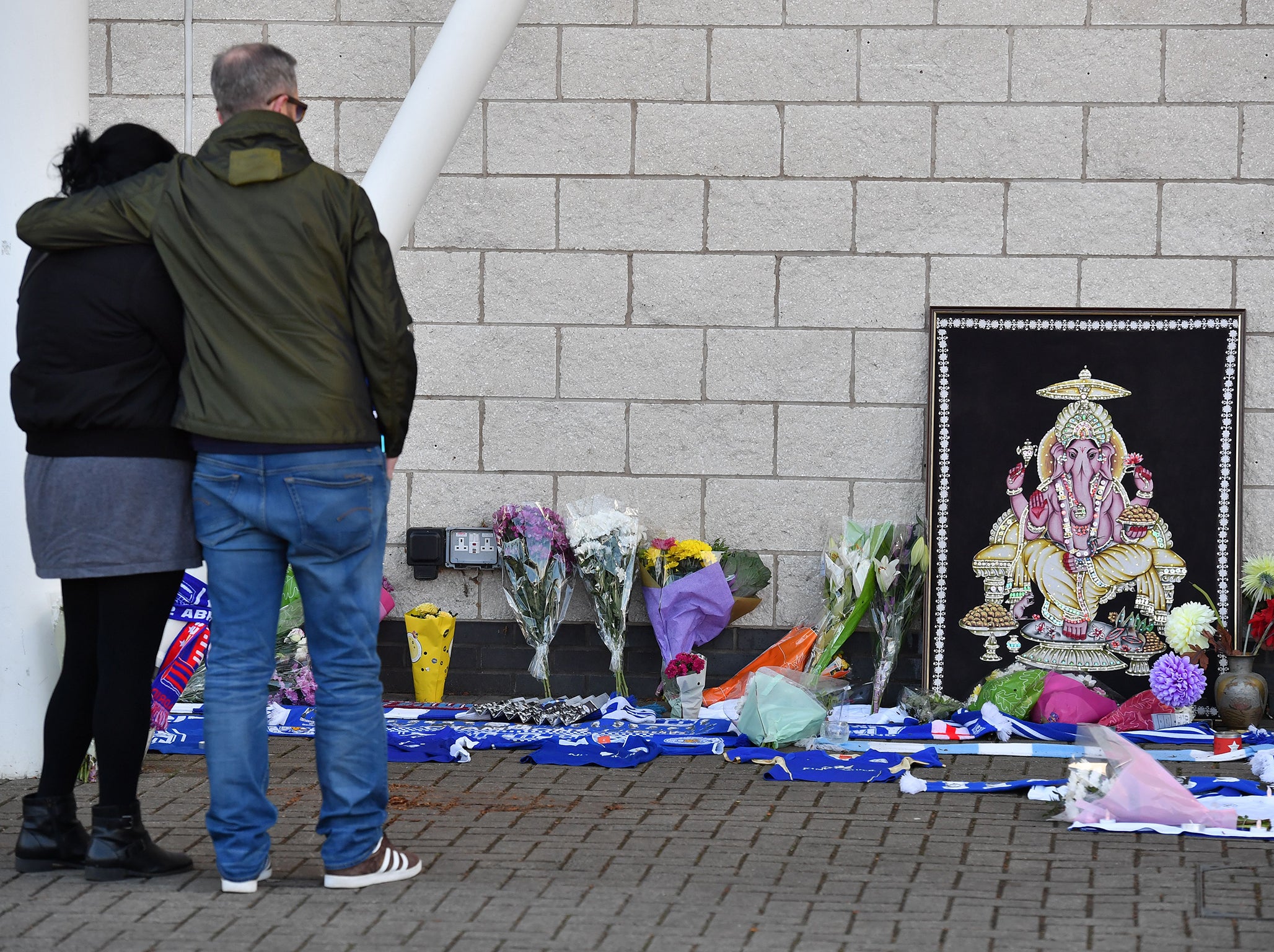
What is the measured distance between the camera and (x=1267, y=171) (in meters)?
6.06

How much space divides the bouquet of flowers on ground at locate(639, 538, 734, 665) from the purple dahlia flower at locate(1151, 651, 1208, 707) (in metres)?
1.59

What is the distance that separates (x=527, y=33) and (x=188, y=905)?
3883mm

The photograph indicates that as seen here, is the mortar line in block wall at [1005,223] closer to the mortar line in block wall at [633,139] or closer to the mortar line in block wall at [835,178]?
the mortar line in block wall at [835,178]

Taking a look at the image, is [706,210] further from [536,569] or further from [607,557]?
[536,569]

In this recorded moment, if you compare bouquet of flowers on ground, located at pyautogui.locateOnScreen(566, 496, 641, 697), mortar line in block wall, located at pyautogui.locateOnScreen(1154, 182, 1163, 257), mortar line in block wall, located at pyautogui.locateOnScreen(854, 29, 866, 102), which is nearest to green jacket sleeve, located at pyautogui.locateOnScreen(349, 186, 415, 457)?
bouquet of flowers on ground, located at pyautogui.locateOnScreen(566, 496, 641, 697)

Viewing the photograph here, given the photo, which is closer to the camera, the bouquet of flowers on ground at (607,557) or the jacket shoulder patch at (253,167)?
the jacket shoulder patch at (253,167)

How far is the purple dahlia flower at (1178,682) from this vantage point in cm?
567

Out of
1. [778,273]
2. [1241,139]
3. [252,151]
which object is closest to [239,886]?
[252,151]

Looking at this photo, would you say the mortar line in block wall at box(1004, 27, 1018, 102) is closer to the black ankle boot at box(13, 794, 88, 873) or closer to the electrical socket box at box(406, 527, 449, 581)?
the electrical socket box at box(406, 527, 449, 581)

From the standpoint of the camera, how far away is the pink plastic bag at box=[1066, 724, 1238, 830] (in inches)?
165

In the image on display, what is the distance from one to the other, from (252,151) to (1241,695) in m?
4.09

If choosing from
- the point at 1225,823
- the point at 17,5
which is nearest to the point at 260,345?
the point at 17,5

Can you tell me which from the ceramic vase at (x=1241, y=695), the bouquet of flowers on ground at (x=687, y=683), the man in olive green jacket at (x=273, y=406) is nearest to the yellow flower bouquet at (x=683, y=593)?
the bouquet of flowers on ground at (x=687, y=683)

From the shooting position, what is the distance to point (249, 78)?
3459mm
